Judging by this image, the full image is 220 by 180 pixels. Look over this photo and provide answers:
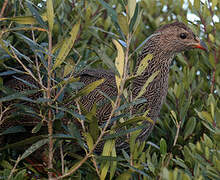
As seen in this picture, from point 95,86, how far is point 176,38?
2101 mm

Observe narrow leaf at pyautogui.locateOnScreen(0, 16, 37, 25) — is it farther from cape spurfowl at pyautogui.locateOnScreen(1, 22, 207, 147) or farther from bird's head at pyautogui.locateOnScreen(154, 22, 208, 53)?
bird's head at pyautogui.locateOnScreen(154, 22, 208, 53)

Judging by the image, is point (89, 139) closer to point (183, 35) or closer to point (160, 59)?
point (160, 59)

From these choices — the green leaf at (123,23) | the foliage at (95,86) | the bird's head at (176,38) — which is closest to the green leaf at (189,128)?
the foliage at (95,86)

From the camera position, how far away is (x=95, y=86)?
7.13ft

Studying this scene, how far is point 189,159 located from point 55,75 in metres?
0.89

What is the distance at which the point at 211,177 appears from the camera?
6.62 feet

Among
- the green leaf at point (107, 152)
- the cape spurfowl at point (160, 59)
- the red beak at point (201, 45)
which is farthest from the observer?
the red beak at point (201, 45)

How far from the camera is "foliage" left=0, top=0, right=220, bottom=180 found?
83.9 inches

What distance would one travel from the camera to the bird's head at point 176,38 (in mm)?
4055

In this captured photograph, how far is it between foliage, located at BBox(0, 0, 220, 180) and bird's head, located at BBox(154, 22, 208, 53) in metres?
0.11

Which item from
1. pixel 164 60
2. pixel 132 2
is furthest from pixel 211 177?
pixel 164 60

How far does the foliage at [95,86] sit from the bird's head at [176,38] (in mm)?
107

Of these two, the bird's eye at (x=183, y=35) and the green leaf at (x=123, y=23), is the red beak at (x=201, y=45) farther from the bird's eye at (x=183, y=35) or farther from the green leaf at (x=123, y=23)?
the green leaf at (x=123, y=23)

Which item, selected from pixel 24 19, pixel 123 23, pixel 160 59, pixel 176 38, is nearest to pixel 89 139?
pixel 123 23
